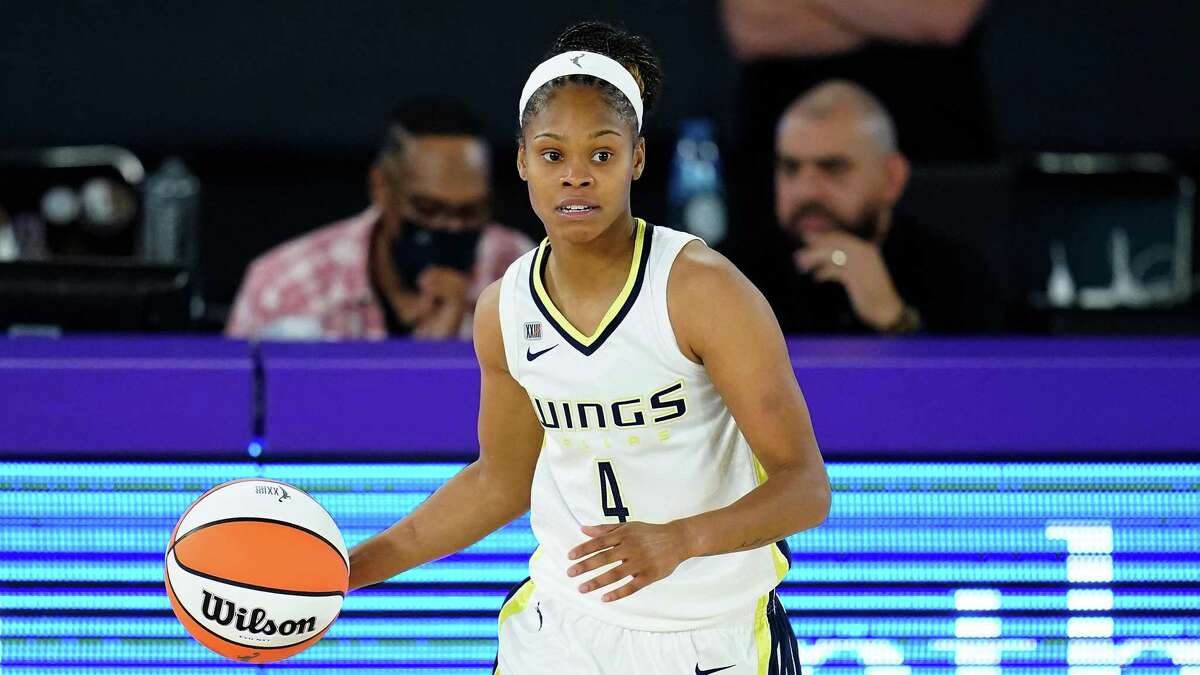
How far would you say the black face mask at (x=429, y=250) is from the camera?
5094mm

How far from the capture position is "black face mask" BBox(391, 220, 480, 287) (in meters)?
5.09

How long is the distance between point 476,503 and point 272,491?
1.04 ft

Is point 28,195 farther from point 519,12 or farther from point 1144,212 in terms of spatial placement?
point 1144,212

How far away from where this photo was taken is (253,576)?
236 centimetres

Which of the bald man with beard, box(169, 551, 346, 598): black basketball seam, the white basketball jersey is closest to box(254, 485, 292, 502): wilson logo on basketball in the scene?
box(169, 551, 346, 598): black basketball seam

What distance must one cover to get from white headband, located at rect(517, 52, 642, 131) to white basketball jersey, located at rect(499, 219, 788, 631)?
217 millimetres

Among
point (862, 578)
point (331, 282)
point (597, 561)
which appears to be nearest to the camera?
point (597, 561)

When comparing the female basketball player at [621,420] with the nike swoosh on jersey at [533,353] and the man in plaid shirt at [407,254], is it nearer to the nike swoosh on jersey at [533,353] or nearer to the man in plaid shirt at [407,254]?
the nike swoosh on jersey at [533,353]

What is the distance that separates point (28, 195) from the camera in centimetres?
671

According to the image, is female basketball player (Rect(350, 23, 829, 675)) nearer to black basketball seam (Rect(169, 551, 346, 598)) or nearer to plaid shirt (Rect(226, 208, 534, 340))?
black basketball seam (Rect(169, 551, 346, 598))

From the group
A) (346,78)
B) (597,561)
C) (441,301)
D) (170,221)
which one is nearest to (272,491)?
(597,561)

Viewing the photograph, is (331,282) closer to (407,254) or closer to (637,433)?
(407,254)

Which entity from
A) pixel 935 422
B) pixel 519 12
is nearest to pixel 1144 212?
pixel 519 12

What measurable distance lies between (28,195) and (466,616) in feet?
14.5
